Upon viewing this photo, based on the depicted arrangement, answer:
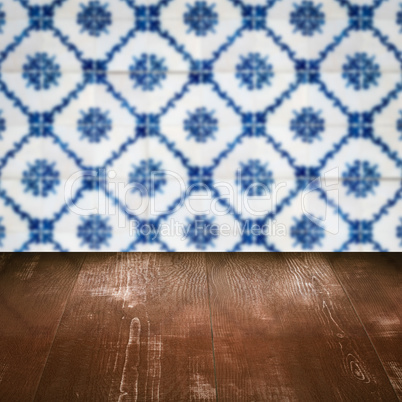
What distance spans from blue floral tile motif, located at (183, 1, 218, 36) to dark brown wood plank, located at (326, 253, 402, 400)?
1.66 feet

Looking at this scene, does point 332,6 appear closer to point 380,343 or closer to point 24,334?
point 380,343

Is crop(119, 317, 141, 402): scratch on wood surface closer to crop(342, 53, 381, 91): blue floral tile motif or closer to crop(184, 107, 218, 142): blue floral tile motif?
crop(184, 107, 218, 142): blue floral tile motif

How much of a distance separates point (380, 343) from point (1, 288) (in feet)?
2.06

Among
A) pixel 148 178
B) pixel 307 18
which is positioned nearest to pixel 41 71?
pixel 148 178

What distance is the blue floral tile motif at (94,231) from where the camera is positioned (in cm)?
107

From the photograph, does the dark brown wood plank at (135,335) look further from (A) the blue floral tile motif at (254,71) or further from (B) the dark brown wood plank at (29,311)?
(A) the blue floral tile motif at (254,71)

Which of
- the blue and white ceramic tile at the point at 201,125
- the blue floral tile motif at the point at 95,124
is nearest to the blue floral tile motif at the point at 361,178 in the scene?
the blue and white ceramic tile at the point at 201,125

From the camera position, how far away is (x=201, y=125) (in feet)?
3.38

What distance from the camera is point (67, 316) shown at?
814 mm

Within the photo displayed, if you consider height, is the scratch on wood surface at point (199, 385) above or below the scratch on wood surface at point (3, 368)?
above

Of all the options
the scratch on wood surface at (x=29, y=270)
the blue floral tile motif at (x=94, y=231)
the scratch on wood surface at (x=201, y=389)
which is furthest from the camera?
the blue floral tile motif at (x=94, y=231)

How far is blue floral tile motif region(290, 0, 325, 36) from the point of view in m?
1.00

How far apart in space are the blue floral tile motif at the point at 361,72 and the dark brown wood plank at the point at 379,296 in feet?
1.10

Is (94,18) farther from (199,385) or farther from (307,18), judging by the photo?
(199,385)
